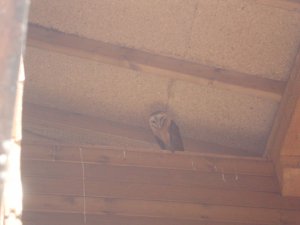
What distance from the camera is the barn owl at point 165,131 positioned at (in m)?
3.48

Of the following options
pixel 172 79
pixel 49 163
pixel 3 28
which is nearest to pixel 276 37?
pixel 172 79

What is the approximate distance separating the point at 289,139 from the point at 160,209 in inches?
24.7

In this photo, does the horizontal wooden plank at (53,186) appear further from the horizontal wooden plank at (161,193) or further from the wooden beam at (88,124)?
the wooden beam at (88,124)

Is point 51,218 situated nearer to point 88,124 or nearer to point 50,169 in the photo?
point 50,169

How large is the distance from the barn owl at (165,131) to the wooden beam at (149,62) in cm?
27

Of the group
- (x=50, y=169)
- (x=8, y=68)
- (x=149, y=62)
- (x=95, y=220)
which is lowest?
(x=8, y=68)

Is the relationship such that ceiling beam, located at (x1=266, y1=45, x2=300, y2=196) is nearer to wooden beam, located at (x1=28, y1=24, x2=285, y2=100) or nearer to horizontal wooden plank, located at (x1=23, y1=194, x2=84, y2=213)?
wooden beam, located at (x1=28, y1=24, x2=285, y2=100)

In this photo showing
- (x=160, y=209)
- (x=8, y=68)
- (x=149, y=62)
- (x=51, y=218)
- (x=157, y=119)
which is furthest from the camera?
(x=157, y=119)

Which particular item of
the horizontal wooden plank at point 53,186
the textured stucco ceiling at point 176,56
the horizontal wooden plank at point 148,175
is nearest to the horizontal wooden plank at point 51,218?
the horizontal wooden plank at point 53,186

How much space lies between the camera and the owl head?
11.4 feet

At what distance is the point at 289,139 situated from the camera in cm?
301

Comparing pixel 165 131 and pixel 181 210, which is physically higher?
pixel 165 131

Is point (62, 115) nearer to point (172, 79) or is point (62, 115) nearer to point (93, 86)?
point (93, 86)

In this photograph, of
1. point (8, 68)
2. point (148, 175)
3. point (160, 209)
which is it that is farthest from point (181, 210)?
point (8, 68)
